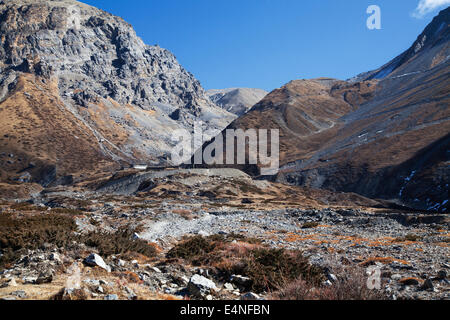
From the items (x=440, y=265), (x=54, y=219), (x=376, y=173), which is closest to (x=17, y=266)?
(x=54, y=219)

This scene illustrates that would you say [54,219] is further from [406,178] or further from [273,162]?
Result: [273,162]

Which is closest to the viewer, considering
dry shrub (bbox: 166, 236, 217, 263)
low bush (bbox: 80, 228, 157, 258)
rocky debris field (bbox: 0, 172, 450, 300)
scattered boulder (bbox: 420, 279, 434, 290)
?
rocky debris field (bbox: 0, 172, 450, 300)

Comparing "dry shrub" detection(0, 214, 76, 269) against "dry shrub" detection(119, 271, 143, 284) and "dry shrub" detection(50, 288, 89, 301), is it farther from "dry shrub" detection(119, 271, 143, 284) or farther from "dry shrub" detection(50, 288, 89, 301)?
"dry shrub" detection(50, 288, 89, 301)

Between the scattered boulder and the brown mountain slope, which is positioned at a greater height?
the brown mountain slope

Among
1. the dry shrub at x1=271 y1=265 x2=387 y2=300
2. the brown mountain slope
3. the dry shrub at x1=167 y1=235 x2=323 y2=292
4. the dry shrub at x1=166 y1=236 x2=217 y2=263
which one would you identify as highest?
the brown mountain slope

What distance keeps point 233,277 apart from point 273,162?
370 ft

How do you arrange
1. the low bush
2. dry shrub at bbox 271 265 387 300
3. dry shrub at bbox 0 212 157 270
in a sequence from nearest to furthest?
1. dry shrub at bbox 271 265 387 300
2. dry shrub at bbox 0 212 157 270
3. the low bush

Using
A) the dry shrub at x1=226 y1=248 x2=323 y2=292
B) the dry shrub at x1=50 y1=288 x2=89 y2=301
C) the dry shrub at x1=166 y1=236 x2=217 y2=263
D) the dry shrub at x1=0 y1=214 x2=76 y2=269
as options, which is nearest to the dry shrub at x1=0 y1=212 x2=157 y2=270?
the dry shrub at x1=0 y1=214 x2=76 y2=269

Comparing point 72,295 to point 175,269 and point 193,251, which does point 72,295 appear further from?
point 193,251

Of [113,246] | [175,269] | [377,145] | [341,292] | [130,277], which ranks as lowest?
[175,269]

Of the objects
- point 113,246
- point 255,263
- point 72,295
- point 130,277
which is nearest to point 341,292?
point 255,263

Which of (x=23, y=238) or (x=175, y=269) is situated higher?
(x=23, y=238)

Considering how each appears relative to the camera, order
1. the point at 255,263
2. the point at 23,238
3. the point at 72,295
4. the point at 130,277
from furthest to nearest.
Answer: the point at 23,238 < the point at 255,263 < the point at 130,277 < the point at 72,295

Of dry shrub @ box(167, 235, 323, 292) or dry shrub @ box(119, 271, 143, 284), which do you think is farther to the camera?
dry shrub @ box(167, 235, 323, 292)
